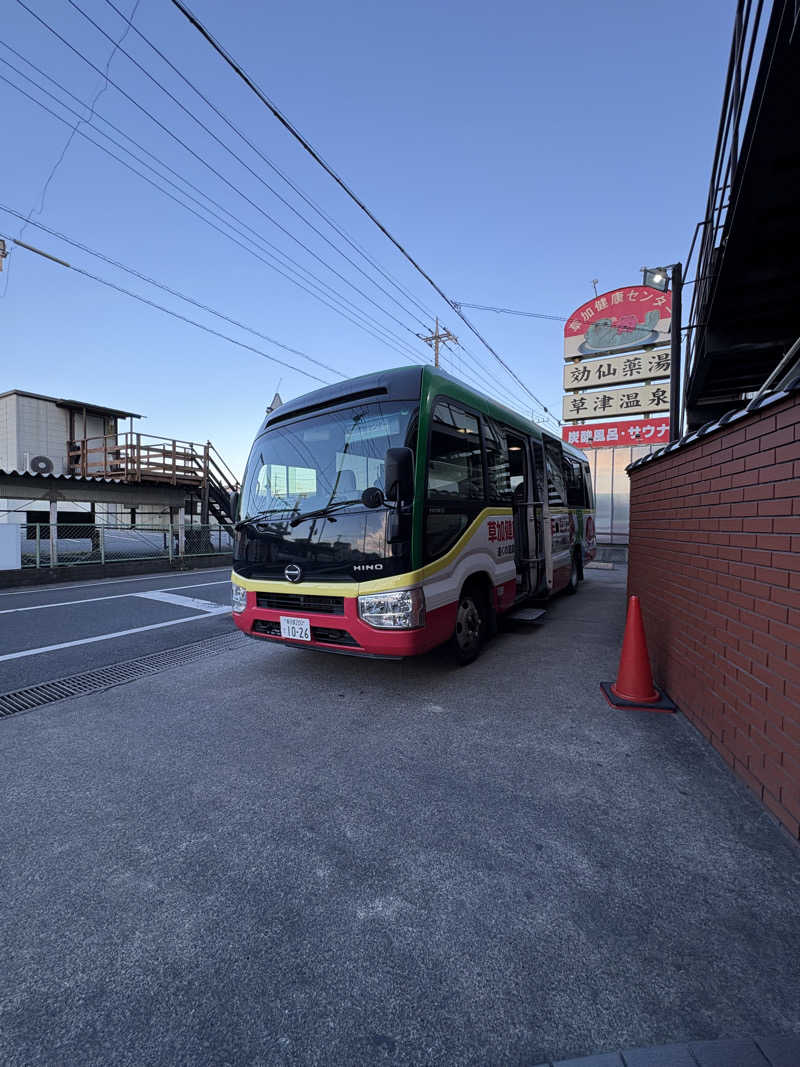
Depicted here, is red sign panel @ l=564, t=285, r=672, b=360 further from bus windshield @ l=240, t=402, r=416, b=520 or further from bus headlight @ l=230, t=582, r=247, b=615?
bus headlight @ l=230, t=582, r=247, b=615

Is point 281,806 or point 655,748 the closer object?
point 281,806

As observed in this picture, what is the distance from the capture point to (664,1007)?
1.34 metres

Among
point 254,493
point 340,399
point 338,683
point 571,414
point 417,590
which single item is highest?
point 571,414

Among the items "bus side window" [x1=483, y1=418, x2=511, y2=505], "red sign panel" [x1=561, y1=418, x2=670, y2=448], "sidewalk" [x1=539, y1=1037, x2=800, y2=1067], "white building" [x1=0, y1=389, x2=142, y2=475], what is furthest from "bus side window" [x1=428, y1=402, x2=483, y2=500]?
"white building" [x1=0, y1=389, x2=142, y2=475]

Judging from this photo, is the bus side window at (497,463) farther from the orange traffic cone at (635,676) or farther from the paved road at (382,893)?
the paved road at (382,893)

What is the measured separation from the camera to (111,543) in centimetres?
1416

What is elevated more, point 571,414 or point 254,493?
point 571,414

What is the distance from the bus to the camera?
3.55 m

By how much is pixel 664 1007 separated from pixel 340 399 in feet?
13.4

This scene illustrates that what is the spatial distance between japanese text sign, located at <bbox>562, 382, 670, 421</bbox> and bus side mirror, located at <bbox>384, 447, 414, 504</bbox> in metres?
17.0

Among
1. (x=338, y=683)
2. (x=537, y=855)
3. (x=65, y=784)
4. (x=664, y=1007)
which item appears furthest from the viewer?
(x=338, y=683)

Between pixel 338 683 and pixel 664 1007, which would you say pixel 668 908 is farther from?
pixel 338 683

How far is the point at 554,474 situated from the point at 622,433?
39.5 ft

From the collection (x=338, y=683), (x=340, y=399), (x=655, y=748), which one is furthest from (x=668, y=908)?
(x=340, y=399)
